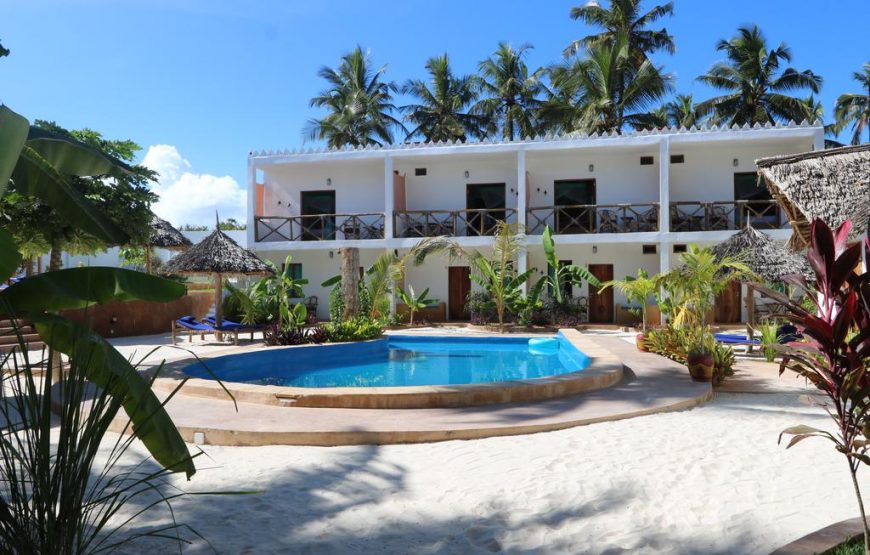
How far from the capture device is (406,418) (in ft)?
19.0

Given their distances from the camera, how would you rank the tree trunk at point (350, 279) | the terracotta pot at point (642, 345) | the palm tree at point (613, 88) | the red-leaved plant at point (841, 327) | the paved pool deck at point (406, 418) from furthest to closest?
1. the palm tree at point (613, 88)
2. the tree trunk at point (350, 279)
3. the terracotta pot at point (642, 345)
4. the paved pool deck at point (406, 418)
5. the red-leaved plant at point (841, 327)

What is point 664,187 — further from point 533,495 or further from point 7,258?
point 7,258

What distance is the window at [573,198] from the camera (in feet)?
59.5

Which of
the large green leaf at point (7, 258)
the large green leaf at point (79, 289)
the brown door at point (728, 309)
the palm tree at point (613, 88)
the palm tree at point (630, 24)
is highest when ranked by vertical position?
the palm tree at point (630, 24)

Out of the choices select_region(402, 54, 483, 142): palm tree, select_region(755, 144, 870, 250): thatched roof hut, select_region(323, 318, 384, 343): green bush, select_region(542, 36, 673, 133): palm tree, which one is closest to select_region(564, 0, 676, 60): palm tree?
select_region(542, 36, 673, 133): palm tree

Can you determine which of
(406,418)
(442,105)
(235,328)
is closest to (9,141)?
(406,418)

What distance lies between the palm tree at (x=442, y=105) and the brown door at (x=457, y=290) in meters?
13.1

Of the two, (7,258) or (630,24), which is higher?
(630,24)

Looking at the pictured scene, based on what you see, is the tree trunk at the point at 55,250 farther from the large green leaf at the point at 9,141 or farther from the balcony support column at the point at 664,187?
the balcony support column at the point at 664,187

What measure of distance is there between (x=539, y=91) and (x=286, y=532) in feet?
91.2

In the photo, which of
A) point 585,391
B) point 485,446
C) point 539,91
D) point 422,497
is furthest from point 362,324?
point 539,91

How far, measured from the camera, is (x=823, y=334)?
2.41 metres

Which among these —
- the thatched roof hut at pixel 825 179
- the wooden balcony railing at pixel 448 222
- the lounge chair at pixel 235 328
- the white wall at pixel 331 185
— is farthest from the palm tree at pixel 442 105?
the thatched roof hut at pixel 825 179

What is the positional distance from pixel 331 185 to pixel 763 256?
43.5ft
